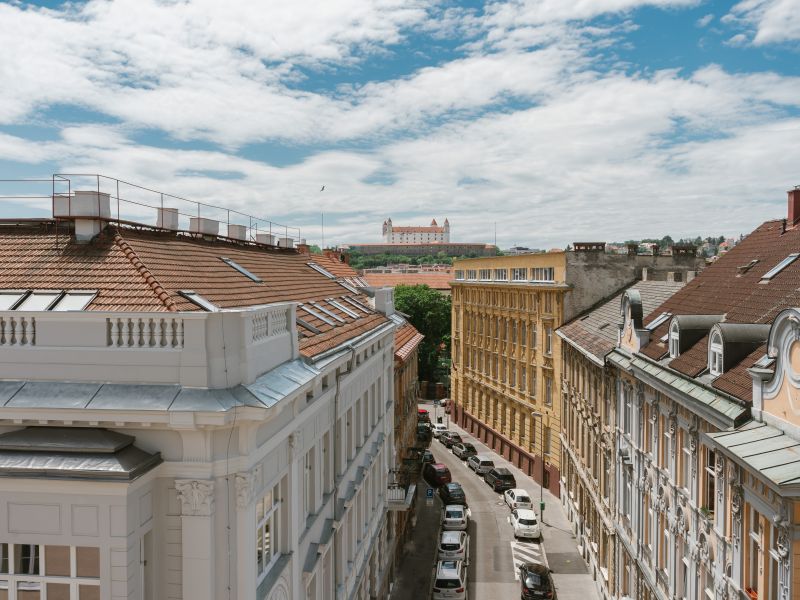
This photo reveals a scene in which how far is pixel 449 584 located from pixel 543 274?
26429mm

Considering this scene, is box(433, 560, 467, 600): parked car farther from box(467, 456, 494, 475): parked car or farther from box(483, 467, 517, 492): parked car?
box(467, 456, 494, 475): parked car

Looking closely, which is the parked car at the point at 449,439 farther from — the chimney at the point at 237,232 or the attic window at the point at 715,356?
the attic window at the point at 715,356

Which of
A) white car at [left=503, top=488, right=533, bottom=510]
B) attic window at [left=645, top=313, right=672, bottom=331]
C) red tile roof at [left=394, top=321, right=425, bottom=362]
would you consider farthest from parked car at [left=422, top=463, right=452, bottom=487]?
attic window at [left=645, top=313, right=672, bottom=331]

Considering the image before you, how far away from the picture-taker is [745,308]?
20453 mm

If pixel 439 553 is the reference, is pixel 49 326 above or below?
above

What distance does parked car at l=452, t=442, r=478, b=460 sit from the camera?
58.8 metres

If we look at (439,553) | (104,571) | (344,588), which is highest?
(104,571)

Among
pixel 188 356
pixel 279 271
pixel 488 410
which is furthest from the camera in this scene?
pixel 488 410

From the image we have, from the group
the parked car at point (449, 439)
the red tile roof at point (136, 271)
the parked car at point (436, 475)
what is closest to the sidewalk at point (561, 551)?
the parked car at point (436, 475)

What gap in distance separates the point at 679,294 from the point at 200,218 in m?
19.8

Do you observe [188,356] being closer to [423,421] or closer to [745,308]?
[745,308]

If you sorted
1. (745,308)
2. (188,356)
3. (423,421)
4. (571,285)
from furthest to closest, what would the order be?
(423,421) → (571,285) → (745,308) → (188,356)

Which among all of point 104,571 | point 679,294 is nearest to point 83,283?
point 104,571

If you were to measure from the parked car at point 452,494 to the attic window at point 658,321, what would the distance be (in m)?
23.9
